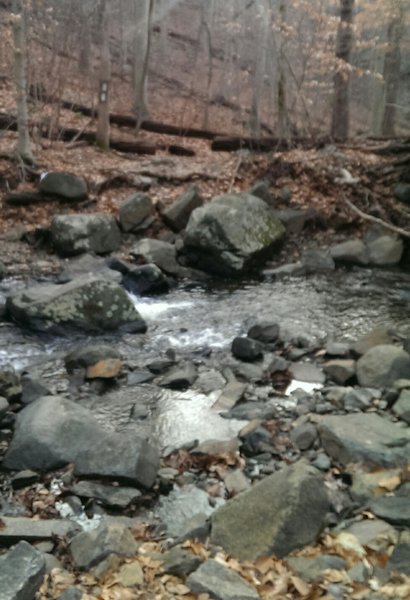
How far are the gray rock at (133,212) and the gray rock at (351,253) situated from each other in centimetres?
444

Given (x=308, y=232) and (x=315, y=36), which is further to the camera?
(x=315, y=36)

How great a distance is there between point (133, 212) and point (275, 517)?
1037cm

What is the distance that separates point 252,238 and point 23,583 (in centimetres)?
1009

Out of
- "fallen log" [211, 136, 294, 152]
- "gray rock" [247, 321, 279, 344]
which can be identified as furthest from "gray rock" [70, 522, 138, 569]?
"fallen log" [211, 136, 294, 152]

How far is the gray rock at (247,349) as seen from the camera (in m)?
8.86

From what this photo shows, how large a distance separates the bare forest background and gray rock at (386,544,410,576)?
11.6m

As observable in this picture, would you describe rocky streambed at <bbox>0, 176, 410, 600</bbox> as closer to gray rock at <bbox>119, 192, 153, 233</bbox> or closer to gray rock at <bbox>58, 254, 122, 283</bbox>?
gray rock at <bbox>58, 254, 122, 283</bbox>

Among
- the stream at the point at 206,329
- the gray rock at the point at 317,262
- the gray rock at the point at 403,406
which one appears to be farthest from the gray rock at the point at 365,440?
the gray rock at the point at 317,262

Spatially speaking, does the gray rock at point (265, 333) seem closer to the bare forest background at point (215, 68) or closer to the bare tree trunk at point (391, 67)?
the bare forest background at point (215, 68)

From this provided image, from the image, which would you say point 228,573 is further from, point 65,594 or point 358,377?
point 358,377

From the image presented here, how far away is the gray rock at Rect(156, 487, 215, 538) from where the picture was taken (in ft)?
16.7

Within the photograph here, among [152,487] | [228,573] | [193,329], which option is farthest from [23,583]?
[193,329]

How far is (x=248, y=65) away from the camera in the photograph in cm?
3372

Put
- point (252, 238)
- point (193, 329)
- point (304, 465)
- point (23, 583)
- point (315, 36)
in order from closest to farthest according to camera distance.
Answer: point (23, 583) < point (304, 465) < point (193, 329) < point (252, 238) < point (315, 36)
